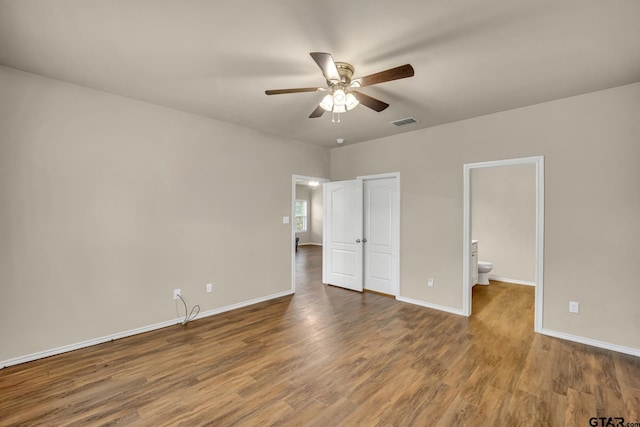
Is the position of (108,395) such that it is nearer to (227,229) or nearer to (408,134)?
(227,229)

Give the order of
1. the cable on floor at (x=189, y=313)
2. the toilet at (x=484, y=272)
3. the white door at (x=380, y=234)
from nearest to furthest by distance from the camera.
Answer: the cable on floor at (x=189, y=313) → the white door at (x=380, y=234) → the toilet at (x=484, y=272)

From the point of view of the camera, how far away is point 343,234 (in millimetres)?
5383

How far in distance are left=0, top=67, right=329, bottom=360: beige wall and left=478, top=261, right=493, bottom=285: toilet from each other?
419 centimetres

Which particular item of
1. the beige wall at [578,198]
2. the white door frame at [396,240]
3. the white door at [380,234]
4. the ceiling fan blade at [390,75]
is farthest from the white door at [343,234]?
the ceiling fan blade at [390,75]

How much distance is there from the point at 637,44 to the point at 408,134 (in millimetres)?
2536

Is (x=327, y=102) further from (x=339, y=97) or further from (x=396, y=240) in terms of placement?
(x=396, y=240)

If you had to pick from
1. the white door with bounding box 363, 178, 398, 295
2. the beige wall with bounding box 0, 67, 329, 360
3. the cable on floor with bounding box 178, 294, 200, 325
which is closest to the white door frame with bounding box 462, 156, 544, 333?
the white door with bounding box 363, 178, 398, 295

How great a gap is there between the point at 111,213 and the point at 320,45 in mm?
2806

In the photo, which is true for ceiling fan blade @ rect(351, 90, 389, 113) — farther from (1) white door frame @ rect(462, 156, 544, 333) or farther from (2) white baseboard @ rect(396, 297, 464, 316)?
(2) white baseboard @ rect(396, 297, 464, 316)

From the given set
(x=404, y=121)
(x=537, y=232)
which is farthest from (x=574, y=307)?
(x=404, y=121)

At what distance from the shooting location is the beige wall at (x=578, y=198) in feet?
9.39

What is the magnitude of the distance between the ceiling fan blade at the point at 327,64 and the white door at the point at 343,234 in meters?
3.09

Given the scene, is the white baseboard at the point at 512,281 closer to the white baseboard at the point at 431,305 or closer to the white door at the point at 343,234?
the white baseboard at the point at 431,305

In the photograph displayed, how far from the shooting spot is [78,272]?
2.91m
